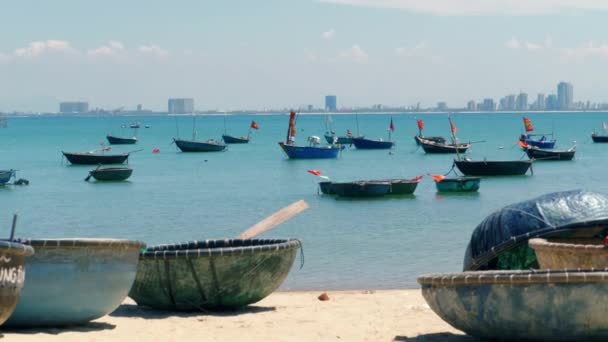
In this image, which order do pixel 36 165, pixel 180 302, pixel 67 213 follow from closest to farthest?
pixel 180 302 < pixel 67 213 < pixel 36 165

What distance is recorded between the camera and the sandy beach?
38.3 ft

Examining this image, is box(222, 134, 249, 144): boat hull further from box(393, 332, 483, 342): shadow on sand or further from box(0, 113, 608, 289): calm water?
box(393, 332, 483, 342): shadow on sand

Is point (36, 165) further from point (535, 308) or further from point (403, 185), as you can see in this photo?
point (535, 308)

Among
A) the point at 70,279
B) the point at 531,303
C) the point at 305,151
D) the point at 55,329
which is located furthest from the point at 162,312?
the point at 305,151

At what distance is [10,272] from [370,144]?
279 ft

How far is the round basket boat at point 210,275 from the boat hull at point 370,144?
7959 cm

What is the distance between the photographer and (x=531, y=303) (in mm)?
10445

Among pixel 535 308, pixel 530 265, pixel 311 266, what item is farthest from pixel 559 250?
pixel 311 266

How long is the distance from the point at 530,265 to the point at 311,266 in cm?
912

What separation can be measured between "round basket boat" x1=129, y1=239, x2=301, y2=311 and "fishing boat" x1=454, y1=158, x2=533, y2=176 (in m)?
39.4

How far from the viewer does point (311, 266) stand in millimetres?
22594

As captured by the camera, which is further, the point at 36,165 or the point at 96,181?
the point at 36,165

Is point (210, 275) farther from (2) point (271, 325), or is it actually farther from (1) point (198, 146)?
(1) point (198, 146)

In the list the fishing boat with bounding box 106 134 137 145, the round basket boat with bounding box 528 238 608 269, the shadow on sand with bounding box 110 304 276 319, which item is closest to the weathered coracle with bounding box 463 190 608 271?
the round basket boat with bounding box 528 238 608 269
